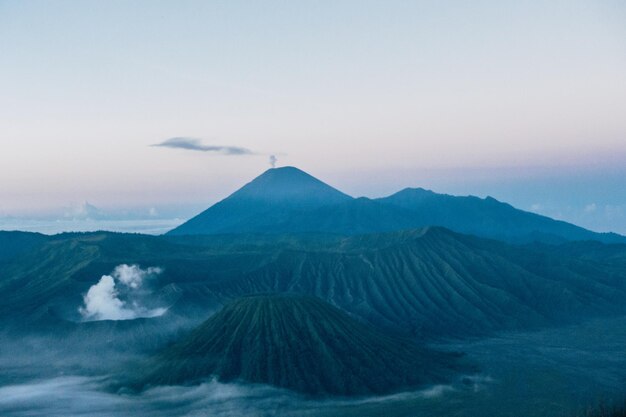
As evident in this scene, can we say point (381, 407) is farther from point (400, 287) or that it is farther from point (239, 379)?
point (400, 287)

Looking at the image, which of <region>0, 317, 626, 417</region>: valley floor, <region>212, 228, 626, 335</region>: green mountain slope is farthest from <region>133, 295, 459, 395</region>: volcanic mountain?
<region>212, 228, 626, 335</region>: green mountain slope

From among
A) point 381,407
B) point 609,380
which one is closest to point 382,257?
point 609,380

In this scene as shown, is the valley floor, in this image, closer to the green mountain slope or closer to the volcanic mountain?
the volcanic mountain

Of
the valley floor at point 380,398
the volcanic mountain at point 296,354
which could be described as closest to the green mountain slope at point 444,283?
the volcanic mountain at point 296,354

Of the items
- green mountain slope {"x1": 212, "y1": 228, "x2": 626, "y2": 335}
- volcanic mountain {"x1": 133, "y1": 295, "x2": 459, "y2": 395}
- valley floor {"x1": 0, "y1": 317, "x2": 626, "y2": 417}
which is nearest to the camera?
valley floor {"x1": 0, "y1": 317, "x2": 626, "y2": 417}

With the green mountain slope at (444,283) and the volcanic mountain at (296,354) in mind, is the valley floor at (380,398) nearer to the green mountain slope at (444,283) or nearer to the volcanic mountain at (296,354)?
the volcanic mountain at (296,354)
